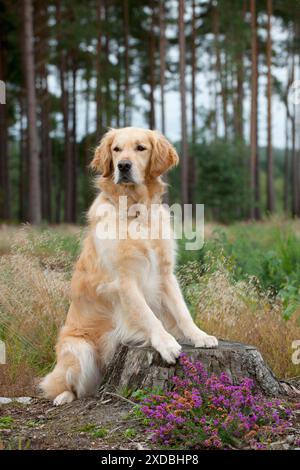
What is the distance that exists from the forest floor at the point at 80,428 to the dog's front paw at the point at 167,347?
0.43 meters

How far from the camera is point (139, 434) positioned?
3627 millimetres

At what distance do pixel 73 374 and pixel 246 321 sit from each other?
1.71 meters

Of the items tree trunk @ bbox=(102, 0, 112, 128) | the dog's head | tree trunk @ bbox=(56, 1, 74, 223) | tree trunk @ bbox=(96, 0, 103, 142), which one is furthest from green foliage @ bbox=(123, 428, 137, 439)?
tree trunk @ bbox=(56, 1, 74, 223)

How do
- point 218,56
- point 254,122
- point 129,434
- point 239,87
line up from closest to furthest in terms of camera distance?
point 129,434 → point 254,122 → point 218,56 → point 239,87

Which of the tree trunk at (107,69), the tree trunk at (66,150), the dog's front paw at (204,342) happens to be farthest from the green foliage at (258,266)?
the tree trunk at (66,150)

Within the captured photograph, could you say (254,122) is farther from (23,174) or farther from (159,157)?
(159,157)

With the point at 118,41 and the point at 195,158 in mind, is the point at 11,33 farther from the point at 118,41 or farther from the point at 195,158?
the point at 195,158

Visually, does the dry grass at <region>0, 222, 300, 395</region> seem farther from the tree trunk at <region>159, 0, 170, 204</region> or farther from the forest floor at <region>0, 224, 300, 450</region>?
the tree trunk at <region>159, 0, 170, 204</region>

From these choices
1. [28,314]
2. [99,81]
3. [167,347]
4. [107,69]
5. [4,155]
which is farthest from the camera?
[4,155]

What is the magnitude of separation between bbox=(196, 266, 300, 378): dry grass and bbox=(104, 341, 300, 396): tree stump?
26.4 inches

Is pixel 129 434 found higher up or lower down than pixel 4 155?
lower down

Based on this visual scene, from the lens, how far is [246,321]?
213 inches

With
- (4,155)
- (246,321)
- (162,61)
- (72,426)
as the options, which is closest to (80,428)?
(72,426)
